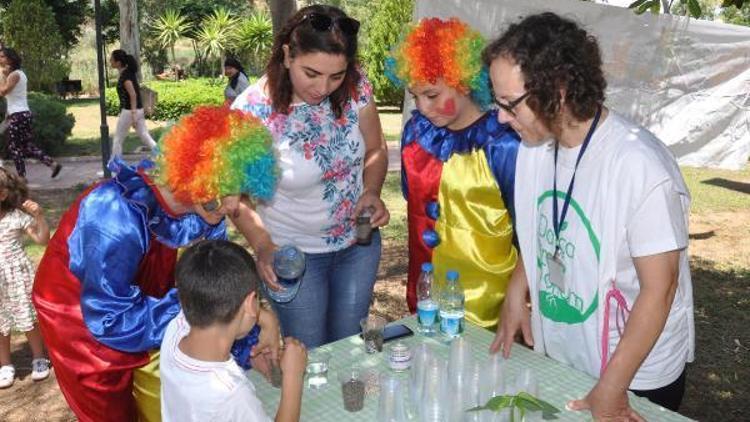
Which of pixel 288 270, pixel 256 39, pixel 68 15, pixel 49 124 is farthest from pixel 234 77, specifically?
pixel 68 15

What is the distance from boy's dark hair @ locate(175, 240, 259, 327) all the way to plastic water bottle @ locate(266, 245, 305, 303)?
2.90 ft

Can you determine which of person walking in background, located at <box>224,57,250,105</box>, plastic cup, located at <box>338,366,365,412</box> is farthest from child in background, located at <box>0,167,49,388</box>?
person walking in background, located at <box>224,57,250,105</box>

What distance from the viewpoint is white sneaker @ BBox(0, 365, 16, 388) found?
4340 millimetres

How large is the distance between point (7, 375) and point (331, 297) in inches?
102

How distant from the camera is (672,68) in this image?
9508 mm

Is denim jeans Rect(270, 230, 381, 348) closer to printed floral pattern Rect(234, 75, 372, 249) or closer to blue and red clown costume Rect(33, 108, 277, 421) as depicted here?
printed floral pattern Rect(234, 75, 372, 249)

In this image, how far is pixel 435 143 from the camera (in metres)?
2.97

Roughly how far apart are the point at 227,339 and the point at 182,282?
21 cm

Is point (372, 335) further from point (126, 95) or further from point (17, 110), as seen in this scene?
point (126, 95)

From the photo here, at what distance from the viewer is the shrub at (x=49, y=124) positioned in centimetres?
1277

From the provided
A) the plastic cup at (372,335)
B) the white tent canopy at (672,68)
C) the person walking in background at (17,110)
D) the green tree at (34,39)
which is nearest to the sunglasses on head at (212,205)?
the plastic cup at (372,335)

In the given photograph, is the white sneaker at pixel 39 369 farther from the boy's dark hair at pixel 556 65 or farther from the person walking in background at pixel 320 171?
the boy's dark hair at pixel 556 65

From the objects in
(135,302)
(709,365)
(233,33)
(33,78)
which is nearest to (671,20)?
(709,365)

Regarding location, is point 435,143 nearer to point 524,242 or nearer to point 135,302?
point 524,242
